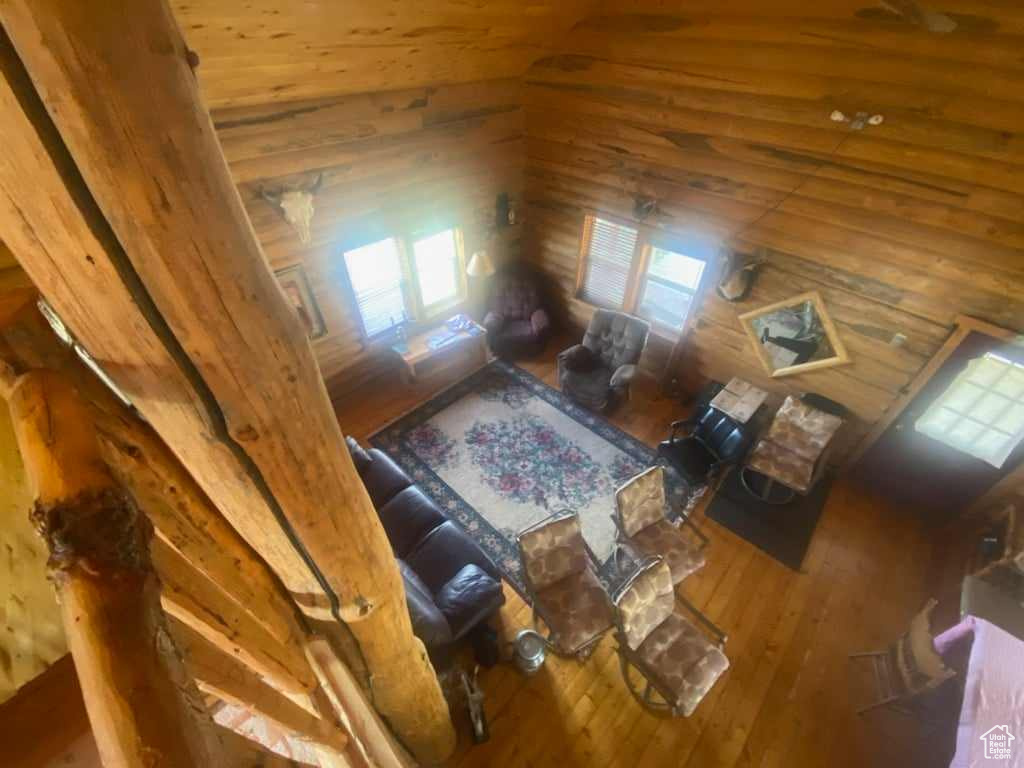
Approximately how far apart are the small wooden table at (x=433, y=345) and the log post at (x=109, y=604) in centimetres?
417

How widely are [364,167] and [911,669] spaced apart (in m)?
5.25

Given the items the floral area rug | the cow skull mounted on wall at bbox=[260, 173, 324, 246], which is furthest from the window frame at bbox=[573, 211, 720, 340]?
the cow skull mounted on wall at bbox=[260, 173, 324, 246]

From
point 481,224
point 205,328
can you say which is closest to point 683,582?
point 205,328

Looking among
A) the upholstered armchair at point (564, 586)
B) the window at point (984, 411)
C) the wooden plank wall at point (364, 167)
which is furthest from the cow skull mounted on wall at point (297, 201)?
the window at point (984, 411)

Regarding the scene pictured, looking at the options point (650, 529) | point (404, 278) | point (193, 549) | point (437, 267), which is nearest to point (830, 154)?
point (650, 529)

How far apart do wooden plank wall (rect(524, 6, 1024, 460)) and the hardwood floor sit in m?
1.20

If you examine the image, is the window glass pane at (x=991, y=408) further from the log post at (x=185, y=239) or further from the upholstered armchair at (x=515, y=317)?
the log post at (x=185, y=239)

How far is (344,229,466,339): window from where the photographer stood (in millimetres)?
4398

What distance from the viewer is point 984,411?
128 inches

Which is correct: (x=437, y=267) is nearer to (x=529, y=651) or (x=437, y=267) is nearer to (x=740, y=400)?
(x=740, y=400)

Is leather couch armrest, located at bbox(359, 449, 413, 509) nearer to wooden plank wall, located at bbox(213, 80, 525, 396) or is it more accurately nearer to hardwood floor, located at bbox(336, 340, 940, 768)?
hardwood floor, located at bbox(336, 340, 940, 768)

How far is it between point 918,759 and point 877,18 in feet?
14.5

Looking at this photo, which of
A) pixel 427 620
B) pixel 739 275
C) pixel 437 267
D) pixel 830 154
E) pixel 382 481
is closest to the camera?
pixel 427 620

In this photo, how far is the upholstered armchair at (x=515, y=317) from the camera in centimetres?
527
